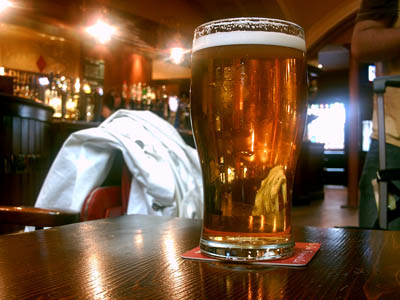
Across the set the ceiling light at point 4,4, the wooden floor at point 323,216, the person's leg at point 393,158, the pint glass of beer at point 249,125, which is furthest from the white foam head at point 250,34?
the ceiling light at point 4,4

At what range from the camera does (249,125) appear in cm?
52

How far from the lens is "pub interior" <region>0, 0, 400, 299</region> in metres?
0.47

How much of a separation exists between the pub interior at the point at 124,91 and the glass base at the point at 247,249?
0.13 feet

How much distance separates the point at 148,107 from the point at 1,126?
2385 millimetres

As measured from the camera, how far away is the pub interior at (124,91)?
1.55 feet

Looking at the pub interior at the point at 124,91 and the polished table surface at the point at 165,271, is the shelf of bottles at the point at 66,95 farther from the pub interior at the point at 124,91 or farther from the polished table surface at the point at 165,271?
the polished table surface at the point at 165,271

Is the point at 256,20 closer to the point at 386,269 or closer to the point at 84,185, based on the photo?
the point at 386,269

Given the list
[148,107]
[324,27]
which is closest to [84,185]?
[148,107]

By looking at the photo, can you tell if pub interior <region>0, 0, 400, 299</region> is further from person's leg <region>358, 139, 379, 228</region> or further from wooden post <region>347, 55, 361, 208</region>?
person's leg <region>358, 139, 379, 228</region>

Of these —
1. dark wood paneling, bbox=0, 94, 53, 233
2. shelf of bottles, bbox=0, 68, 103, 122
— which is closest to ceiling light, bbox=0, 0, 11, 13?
shelf of bottles, bbox=0, 68, 103, 122

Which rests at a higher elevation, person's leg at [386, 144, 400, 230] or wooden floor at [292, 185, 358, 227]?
person's leg at [386, 144, 400, 230]

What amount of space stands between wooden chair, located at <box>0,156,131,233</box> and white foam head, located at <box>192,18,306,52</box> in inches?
23.2

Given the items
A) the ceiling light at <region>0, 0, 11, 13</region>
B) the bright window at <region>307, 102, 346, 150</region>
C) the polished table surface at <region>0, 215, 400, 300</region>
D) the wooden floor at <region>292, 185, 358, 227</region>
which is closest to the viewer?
the polished table surface at <region>0, 215, 400, 300</region>

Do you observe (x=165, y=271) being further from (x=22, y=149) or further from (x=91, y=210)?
(x=22, y=149)
